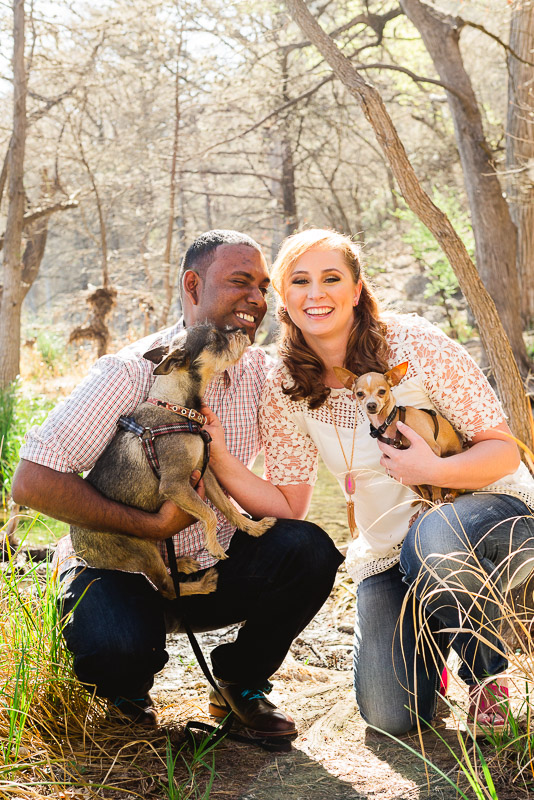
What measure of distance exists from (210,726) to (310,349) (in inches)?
67.6

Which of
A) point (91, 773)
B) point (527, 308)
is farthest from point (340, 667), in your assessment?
point (527, 308)

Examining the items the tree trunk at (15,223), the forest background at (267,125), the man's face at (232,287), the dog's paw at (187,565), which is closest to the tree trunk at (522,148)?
the forest background at (267,125)

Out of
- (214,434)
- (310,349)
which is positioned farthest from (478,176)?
(214,434)

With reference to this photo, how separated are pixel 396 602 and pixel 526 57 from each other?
9698mm

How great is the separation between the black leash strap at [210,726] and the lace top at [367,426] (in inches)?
28.0

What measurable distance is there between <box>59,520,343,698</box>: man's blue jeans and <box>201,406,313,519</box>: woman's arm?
18cm

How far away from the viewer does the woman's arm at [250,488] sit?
327 centimetres

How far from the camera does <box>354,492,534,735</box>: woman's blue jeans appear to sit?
2.75 m

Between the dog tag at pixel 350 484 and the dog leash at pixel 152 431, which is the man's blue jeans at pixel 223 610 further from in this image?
the dog leash at pixel 152 431

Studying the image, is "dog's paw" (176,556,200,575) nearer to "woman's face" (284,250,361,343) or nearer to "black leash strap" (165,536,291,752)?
"black leash strap" (165,536,291,752)

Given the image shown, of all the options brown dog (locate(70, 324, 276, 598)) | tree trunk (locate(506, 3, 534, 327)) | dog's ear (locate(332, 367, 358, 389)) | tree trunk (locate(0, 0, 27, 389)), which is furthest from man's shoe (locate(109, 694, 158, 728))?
tree trunk (locate(506, 3, 534, 327))

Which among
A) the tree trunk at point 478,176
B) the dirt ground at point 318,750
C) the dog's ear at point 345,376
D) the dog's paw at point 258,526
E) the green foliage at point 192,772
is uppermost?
the tree trunk at point 478,176

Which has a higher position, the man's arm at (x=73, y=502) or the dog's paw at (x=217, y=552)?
the man's arm at (x=73, y=502)

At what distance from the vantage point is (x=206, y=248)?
3434 millimetres
